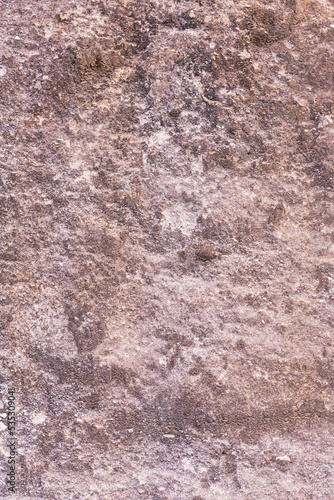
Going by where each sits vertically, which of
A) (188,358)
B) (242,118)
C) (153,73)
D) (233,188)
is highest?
(153,73)

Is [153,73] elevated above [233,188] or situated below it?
above

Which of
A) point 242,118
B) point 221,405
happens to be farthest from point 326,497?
point 242,118

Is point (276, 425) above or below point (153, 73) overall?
below

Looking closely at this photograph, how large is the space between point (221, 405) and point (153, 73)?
1.08 m

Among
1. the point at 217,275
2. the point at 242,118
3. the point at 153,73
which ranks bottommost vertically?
the point at 217,275

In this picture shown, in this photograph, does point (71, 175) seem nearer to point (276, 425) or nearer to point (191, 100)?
point (191, 100)

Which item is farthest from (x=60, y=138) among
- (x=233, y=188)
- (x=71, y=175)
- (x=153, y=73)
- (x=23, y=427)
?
A: (x=23, y=427)

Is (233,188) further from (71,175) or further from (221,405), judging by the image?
(221,405)

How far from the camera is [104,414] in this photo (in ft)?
4.09

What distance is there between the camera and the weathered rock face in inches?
49.1

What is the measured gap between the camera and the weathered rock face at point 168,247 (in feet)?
4.09

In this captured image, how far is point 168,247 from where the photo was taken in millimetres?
1262

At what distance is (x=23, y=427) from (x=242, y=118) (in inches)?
47.5

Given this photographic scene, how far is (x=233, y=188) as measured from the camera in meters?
1.27
